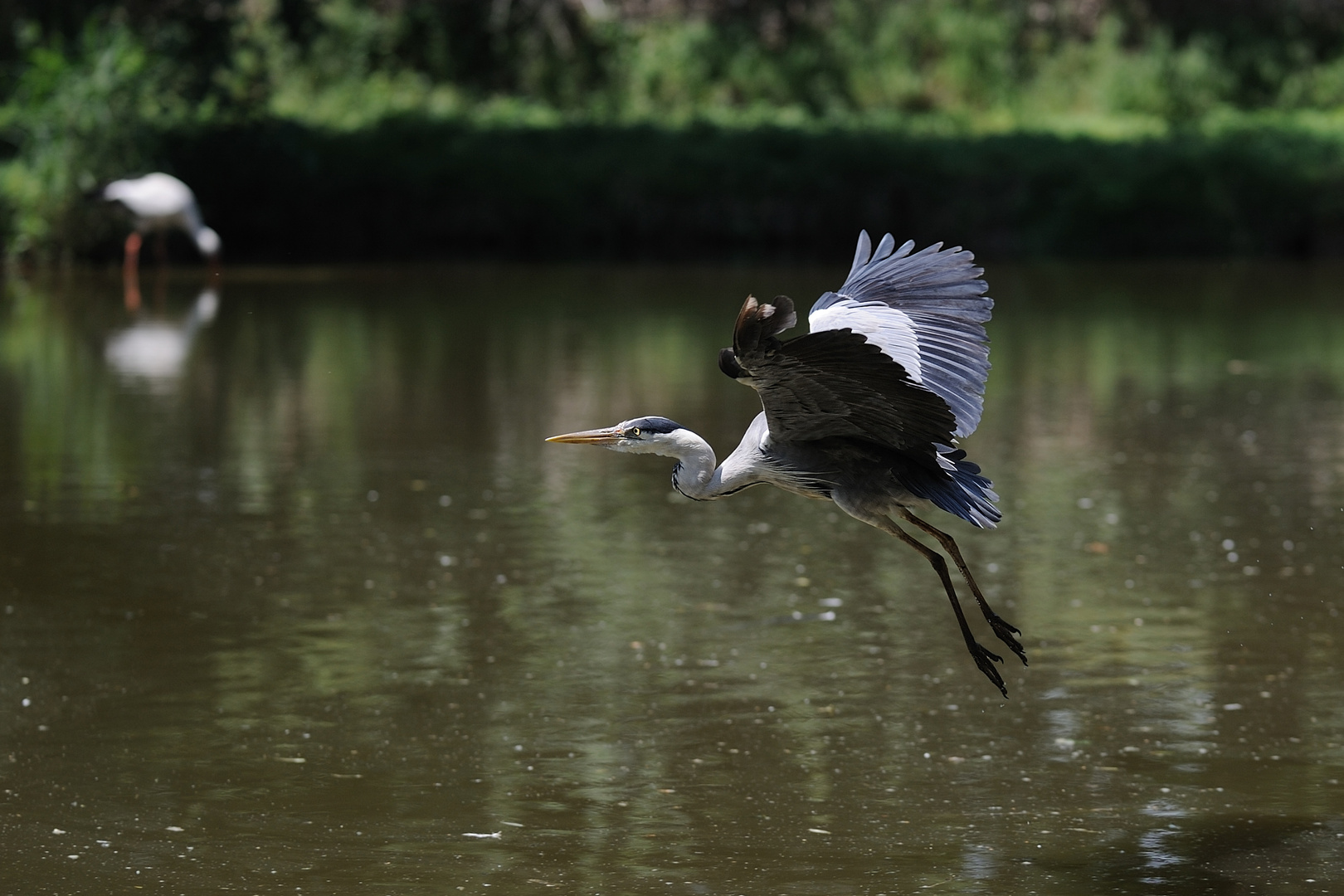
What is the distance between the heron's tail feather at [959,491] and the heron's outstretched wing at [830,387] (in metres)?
0.09

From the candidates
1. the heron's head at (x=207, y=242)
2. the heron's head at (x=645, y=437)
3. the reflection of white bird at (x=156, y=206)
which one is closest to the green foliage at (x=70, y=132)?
the reflection of white bird at (x=156, y=206)

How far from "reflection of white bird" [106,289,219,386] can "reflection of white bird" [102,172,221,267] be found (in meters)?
2.94

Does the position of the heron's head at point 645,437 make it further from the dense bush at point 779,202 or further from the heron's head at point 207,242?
the dense bush at point 779,202

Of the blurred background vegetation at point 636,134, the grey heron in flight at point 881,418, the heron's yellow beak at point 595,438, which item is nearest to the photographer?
the grey heron in flight at point 881,418

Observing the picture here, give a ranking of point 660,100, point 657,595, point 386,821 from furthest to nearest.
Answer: point 660,100
point 657,595
point 386,821

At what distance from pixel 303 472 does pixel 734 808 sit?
Answer: 18.3 feet

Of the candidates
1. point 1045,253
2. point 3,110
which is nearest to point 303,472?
point 3,110

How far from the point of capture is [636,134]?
26859 millimetres

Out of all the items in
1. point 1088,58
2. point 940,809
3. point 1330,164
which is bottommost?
point 940,809

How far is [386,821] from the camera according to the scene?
5.83 meters

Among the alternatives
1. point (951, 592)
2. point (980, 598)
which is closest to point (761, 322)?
point (980, 598)

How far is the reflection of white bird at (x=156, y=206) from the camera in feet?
71.5

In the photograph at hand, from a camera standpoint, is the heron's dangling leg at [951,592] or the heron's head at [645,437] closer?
the heron's head at [645,437]

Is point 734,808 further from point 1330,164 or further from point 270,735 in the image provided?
point 1330,164
